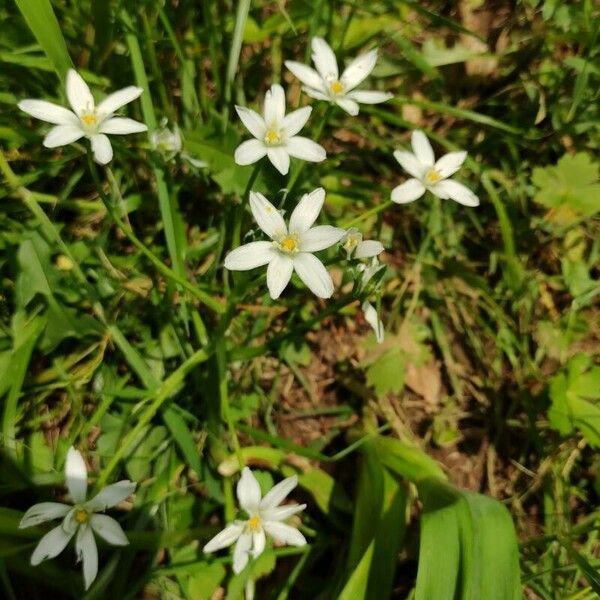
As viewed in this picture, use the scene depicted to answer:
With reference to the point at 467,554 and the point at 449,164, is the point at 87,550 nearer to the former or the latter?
the point at 467,554

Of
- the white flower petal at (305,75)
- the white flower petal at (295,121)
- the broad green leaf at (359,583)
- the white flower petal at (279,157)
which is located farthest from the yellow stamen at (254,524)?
the white flower petal at (305,75)

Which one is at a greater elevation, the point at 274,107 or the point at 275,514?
the point at 274,107

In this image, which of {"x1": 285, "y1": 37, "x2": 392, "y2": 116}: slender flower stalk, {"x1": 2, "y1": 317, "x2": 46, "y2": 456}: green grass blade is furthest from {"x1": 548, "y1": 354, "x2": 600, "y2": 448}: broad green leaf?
{"x1": 2, "y1": 317, "x2": 46, "y2": 456}: green grass blade

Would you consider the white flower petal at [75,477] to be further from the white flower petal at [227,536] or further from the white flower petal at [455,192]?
the white flower petal at [455,192]

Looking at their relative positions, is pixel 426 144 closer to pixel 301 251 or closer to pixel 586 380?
pixel 301 251

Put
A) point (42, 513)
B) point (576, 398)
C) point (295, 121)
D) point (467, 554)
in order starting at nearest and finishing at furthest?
point (42, 513) → point (467, 554) → point (295, 121) → point (576, 398)

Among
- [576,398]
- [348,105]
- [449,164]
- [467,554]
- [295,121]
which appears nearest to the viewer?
[467,554]

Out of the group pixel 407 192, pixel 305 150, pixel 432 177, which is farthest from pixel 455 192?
pixel 305 150
